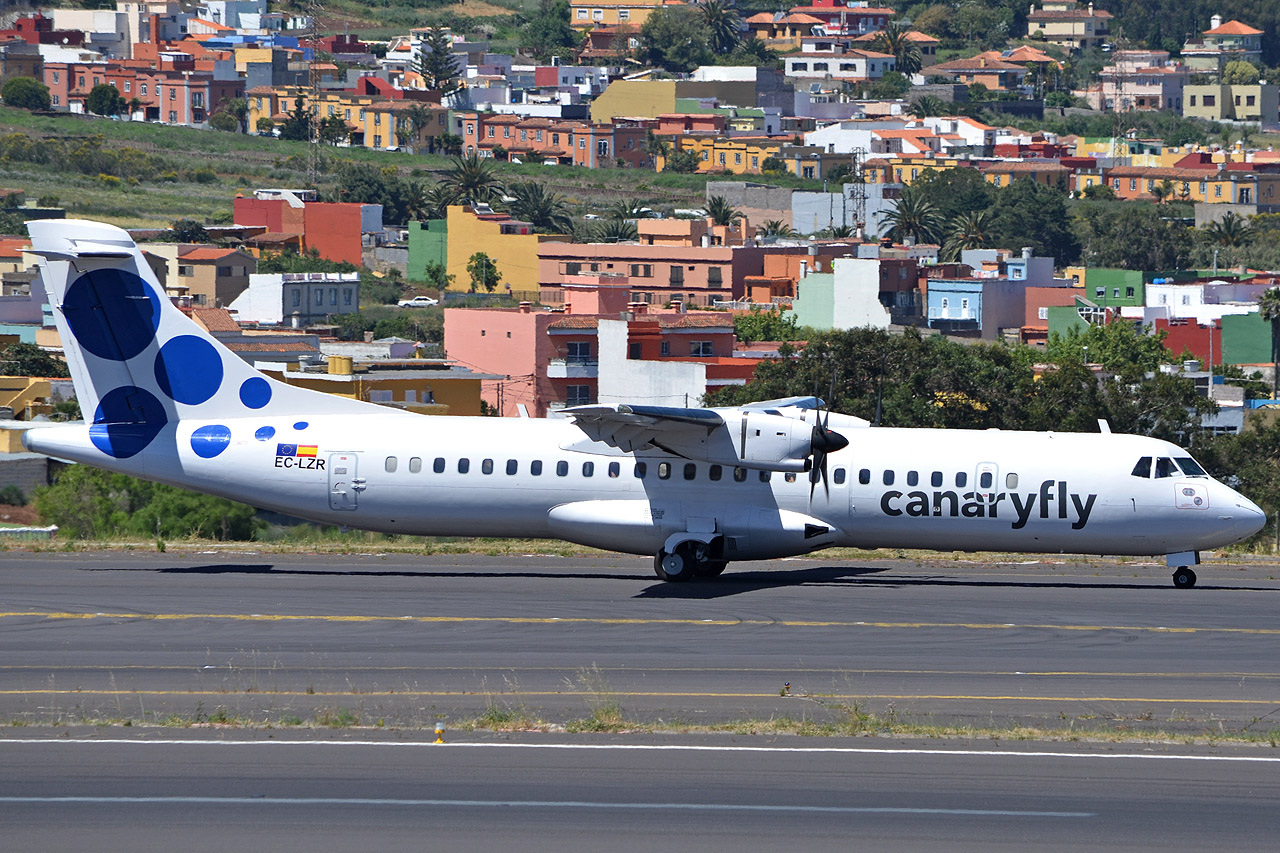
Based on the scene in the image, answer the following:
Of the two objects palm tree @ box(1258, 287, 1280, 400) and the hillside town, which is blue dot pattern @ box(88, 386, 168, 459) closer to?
the hillside town

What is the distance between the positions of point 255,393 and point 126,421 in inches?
87.5

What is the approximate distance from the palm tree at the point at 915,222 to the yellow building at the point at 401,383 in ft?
380

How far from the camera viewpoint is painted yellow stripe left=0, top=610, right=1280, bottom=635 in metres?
25.1

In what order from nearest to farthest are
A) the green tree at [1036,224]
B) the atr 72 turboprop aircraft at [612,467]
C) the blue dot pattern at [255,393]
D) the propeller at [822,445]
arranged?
the propeller at [822,445] → the atr 72 turboprop aircraft at [612,467] → the blue dot pattern at [255,393] → the green tree at [1036,224]

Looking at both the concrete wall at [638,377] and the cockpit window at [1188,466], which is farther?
the concrete wall at [638,377]

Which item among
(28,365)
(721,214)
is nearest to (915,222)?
(721,214)

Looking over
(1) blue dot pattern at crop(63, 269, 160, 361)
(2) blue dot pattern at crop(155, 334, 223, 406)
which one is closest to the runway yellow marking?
(2) blue dot pattern at crop(155, 334, 223, 406)

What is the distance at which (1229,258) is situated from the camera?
180000mm

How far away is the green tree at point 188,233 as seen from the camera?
141 meters

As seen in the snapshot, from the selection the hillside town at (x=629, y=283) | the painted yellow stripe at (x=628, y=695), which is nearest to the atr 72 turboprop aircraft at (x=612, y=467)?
the painted yellow stripe at (x=628, y=695)

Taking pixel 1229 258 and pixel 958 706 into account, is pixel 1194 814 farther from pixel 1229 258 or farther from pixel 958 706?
pixel 1229 258

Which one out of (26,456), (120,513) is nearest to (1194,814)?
(120,513)

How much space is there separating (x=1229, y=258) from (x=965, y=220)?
2720 cm

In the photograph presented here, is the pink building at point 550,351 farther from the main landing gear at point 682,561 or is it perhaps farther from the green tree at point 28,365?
the main landing gear at point 682,561
